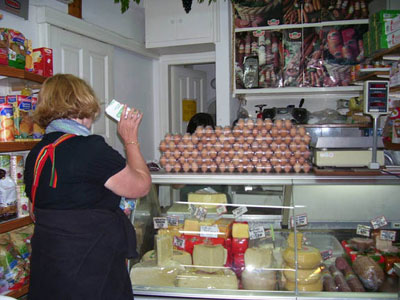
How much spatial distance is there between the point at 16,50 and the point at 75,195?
43.0 inches

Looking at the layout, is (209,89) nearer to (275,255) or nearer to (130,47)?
(130,47)

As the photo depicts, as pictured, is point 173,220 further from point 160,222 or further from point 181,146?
point 181,146

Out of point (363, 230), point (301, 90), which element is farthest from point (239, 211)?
point (301, 90)

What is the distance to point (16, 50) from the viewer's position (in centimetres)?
196

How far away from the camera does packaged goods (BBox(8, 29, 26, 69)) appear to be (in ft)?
6.31

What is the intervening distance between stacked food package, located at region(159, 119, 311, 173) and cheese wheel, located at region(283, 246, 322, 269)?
447 mm

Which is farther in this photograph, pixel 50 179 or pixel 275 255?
pixel 275 255

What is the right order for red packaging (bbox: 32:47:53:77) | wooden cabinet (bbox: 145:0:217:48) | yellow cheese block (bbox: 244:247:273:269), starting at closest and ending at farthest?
yellow cheese block (bbox: 244:247:273:269) < red packaging (bbox: 32:47:53:77) < wooden cabinet (bbox: 145:0:217:48)

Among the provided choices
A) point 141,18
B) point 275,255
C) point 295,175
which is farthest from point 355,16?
point 275,255

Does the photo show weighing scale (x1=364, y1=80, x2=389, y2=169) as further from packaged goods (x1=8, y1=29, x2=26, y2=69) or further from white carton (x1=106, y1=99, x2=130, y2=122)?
packaged goods (x1=8, y1=29, x2=26, y2=69)

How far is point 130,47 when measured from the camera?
13.5ft

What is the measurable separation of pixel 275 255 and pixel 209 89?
4.79 m

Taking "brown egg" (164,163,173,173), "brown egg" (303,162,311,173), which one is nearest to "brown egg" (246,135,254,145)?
"brown egg" (303,162,311,173)

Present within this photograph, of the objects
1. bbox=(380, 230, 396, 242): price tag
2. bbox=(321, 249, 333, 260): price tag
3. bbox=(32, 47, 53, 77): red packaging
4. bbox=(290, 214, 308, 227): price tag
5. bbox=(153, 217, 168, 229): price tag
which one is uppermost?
bbox=(32, 47, 53, 77): red packaging
